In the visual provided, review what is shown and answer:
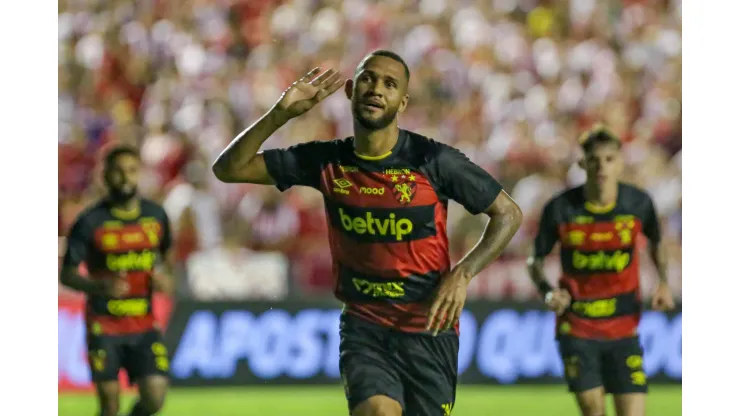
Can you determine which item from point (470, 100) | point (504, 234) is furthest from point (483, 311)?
point (504, 234)

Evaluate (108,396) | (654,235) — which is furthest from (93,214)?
(654,235)

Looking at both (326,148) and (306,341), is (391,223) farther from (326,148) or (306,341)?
(306,341)

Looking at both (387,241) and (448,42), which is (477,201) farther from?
(448,42)

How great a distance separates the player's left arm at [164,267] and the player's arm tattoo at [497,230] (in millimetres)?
2433

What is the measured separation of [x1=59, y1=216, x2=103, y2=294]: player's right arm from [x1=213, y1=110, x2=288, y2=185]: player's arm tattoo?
2129 mm

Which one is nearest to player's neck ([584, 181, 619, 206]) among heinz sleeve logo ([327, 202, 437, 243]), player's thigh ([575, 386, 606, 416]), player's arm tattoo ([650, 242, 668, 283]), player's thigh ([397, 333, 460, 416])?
player's arm tattoo ([650, 242, 668, 283])

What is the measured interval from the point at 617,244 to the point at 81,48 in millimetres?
6040

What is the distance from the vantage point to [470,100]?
39.4 feet

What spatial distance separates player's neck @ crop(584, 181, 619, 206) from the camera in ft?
22.6

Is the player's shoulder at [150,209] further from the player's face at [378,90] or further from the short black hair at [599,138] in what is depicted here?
the player's face at [378,90]

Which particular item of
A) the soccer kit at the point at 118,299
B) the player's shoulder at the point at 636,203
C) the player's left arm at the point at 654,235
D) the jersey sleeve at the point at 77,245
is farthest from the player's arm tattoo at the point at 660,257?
the jersey sleeve at the point at 77,245

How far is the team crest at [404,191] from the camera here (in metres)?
5.02

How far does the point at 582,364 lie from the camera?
21.6 ft

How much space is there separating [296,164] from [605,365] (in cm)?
241
